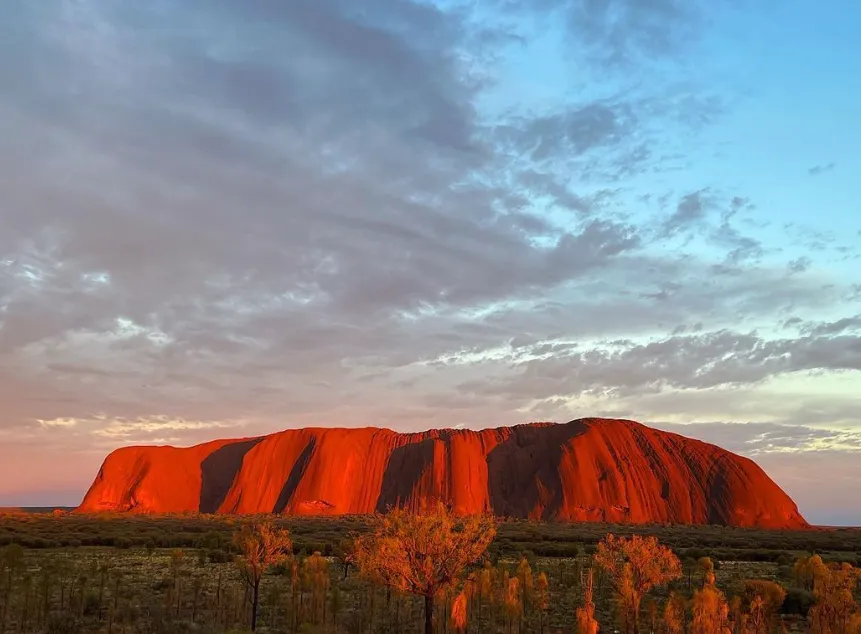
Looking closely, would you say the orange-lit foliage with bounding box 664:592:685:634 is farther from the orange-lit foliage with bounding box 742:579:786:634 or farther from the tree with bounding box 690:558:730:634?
the orange-lit foliage with bounding box 742:579:786:634

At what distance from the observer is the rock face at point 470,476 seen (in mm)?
116875

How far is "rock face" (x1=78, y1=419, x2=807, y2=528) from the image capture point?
383ft

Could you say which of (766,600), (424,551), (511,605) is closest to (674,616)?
(766,600)

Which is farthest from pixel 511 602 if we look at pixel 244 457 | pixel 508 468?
pixel 244 457

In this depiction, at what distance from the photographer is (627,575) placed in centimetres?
2388

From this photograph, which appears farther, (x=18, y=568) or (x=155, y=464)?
(x=155, y=464)

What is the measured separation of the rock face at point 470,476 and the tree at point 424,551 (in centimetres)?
9742

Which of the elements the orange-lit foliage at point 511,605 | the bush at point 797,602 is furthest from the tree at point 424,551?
the bush at point 797,602

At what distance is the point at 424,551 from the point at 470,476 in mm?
111884

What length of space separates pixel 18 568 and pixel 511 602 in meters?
29.1

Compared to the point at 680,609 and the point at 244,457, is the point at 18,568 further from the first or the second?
the point at 244,457

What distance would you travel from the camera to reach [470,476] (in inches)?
5069

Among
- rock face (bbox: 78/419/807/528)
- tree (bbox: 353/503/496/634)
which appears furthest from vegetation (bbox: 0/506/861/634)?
rock face (bbox: 78/419/807/528)

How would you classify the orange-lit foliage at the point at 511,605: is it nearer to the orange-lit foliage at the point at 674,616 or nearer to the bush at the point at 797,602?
the orange-lit foliage at the point at 674,616
